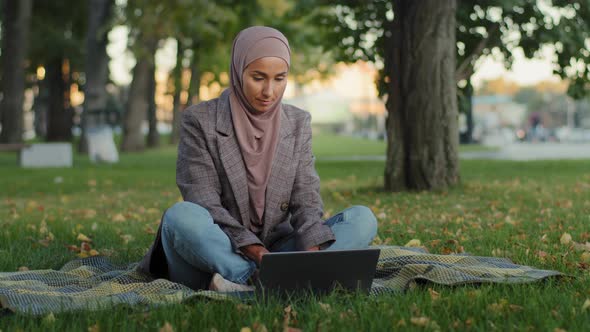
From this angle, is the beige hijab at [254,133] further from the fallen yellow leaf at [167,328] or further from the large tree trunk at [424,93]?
the large tree trunk at [424,93]

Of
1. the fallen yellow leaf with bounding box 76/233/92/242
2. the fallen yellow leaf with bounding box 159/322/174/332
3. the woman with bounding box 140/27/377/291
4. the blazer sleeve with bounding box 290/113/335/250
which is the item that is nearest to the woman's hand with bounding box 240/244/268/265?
the woman with bounding box 140/27/377/291

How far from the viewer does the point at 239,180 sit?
4484 millimetres

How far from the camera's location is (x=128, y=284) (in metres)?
4.52

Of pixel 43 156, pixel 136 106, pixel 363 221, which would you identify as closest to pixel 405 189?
pixel 363 221

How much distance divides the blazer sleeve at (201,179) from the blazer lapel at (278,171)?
8.6 inches

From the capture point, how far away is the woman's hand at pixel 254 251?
14.1ft

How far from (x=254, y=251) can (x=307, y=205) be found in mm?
451

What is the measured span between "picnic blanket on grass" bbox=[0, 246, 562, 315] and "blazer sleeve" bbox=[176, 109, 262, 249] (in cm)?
39

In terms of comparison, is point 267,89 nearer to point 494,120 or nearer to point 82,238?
point 82,238

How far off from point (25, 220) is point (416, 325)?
19.4 ft

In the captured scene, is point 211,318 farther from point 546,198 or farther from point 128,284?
Answer: point 546,198

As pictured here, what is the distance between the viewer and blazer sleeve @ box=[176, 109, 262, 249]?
434cm

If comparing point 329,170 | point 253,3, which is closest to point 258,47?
point 329,170

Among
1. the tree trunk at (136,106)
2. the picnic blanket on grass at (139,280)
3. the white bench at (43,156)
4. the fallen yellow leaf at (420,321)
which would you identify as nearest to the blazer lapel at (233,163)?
the picnic blanket on grass at (139,280)
